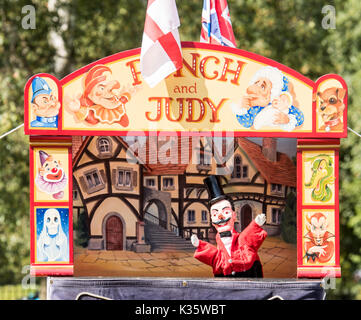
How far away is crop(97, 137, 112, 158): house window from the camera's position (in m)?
7.43

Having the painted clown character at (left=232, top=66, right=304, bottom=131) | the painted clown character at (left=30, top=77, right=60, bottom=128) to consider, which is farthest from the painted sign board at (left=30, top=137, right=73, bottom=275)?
the painted clown character at (left=232, top=66, right=304, bottom=131)

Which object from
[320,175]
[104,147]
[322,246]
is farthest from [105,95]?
[322,246]

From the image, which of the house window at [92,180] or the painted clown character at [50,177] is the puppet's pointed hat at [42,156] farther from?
the house window at [92,180]

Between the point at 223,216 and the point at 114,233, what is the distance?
1138mm

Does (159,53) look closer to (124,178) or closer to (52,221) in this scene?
(124,178)

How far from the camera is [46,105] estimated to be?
7.15 meters

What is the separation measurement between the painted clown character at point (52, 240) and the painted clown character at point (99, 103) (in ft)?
3.33

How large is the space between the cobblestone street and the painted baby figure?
0.11m

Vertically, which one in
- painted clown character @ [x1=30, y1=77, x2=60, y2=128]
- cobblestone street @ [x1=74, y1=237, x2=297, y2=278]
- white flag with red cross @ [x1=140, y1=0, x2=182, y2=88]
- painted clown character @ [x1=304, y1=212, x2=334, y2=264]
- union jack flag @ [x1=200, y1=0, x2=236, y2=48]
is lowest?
cobblestone street @ [x1=74, y1=237, x2=297, y2=278]

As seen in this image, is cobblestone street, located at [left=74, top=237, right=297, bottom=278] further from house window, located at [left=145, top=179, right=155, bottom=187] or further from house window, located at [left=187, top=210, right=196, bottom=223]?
house window, located at [left=145, top=179, right=155, bottom=187]

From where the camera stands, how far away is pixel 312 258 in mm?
7312
